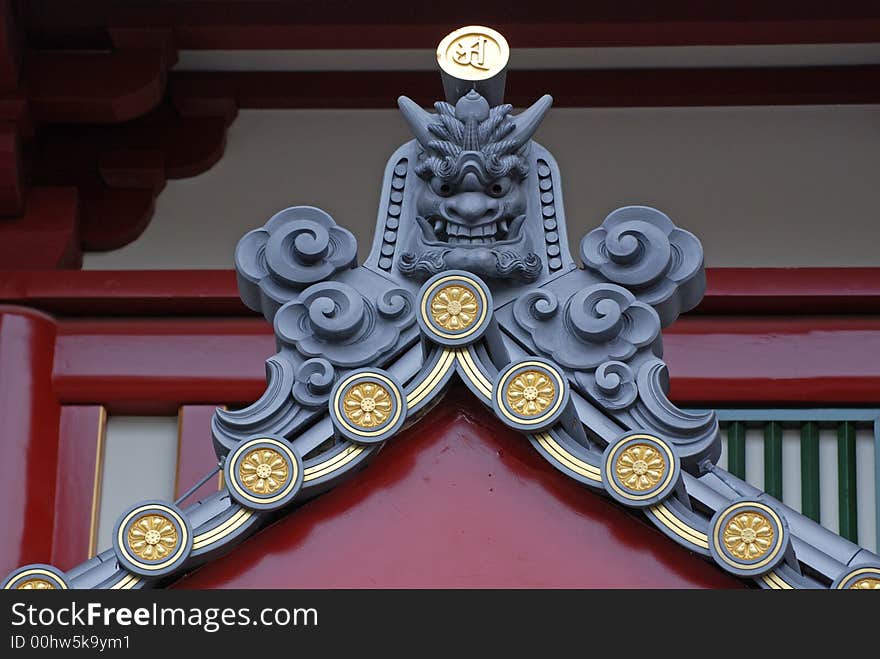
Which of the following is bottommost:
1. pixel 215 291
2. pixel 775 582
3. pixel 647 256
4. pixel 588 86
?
pixel 775 582

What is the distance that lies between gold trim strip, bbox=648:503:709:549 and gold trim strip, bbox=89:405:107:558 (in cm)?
214

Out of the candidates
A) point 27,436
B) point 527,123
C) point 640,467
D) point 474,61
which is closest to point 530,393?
point 640,467

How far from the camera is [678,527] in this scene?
146 inches

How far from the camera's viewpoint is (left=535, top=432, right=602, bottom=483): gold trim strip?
3.76m

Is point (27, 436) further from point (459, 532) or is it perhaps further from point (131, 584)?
point (459, 532)

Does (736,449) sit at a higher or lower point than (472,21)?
lower

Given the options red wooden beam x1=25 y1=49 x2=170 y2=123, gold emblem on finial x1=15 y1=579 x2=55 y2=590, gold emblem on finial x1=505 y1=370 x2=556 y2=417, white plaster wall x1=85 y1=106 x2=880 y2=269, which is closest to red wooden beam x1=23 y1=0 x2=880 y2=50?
red wooden beam x1=25 y1=49 x2=170 y2=123

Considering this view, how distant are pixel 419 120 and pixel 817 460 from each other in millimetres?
1825

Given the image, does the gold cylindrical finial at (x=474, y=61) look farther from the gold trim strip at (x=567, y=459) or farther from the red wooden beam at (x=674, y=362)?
the red wooden beam at (x=674, y=362)

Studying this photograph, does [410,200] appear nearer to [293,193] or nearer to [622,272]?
[622,272]

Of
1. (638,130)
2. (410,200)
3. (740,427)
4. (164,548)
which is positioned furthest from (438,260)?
(638,130)

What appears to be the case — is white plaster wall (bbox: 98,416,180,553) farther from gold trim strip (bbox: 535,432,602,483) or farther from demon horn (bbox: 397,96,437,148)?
gold trim strip (bbox: 535,432,602,483)
